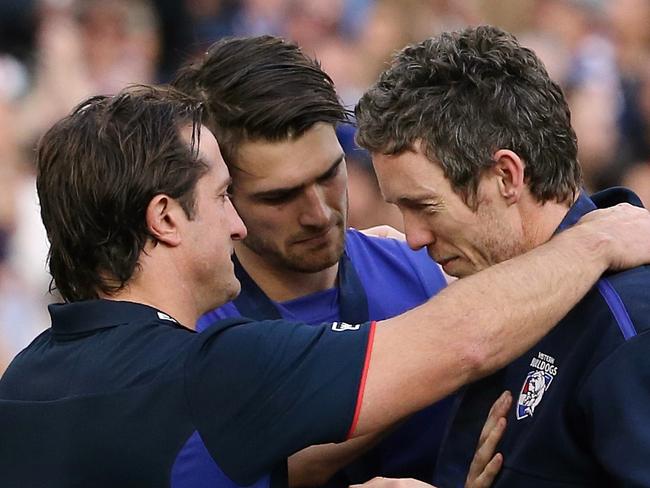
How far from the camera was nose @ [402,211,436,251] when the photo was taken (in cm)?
306

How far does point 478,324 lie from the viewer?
2691mm

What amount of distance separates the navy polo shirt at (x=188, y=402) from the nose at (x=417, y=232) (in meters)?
0.41

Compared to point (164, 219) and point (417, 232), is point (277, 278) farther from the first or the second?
point (164, 219)

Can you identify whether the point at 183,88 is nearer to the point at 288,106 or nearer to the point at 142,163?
the point at 288,106

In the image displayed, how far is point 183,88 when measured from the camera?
138 inches

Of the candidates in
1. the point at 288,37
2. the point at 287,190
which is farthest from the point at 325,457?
the point at 288,37

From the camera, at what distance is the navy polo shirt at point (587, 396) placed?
2.58 meters

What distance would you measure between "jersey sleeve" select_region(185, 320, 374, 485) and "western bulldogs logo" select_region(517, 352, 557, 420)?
0.42 m

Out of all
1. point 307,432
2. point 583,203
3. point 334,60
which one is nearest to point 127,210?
point 307,432

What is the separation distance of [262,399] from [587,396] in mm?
657

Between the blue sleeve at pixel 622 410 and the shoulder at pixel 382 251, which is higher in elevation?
the shoulder at pixel 382 251

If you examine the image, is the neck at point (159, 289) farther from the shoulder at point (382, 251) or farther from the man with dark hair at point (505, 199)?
the shoulder at point (382, 251)

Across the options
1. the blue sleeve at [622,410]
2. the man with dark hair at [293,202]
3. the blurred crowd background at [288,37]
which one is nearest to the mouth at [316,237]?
the man with dark hair at [293,202]

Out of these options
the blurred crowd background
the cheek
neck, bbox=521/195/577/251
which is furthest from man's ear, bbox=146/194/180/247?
the blurred crowd background
